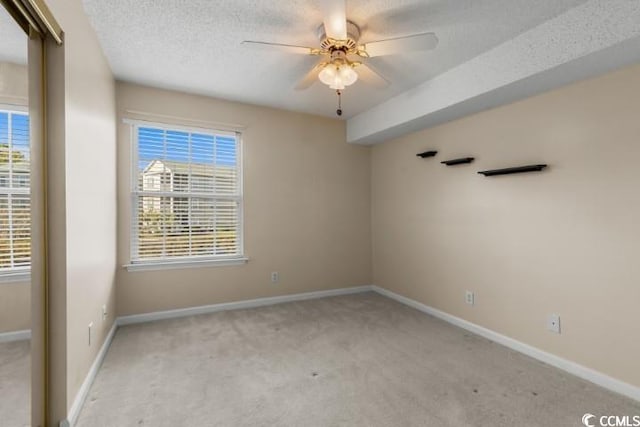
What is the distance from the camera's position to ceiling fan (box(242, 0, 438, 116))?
69.9 inches

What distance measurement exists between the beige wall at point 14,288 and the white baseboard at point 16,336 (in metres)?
0.02

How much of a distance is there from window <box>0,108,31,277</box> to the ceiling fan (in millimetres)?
1279

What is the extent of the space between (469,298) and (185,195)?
3.22 metres

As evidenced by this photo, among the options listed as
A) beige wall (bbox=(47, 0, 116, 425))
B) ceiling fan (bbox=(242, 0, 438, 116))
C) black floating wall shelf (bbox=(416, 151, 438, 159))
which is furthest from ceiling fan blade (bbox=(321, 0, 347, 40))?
black floating wall shelf (bbox=(416, 151, 438, 159))

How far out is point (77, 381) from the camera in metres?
1.86

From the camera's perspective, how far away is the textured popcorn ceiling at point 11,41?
134cm

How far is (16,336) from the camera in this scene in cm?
145

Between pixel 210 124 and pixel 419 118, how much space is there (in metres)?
2.33

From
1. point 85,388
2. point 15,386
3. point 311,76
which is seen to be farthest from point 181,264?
point 311,76

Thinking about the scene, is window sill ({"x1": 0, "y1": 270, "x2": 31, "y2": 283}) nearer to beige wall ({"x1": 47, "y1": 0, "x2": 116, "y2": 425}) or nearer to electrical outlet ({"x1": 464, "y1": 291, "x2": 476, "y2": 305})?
beige wall ({"x1": 47, "y1": 0, "x2": 116, "y2": 425})

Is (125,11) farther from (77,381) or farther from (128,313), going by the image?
(128,313)

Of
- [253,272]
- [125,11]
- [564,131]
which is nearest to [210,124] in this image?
[125,11]

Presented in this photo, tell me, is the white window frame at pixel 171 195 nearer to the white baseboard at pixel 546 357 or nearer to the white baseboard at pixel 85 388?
the white baseboard at pixel 85 388

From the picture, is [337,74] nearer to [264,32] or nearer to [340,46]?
[340,46]
